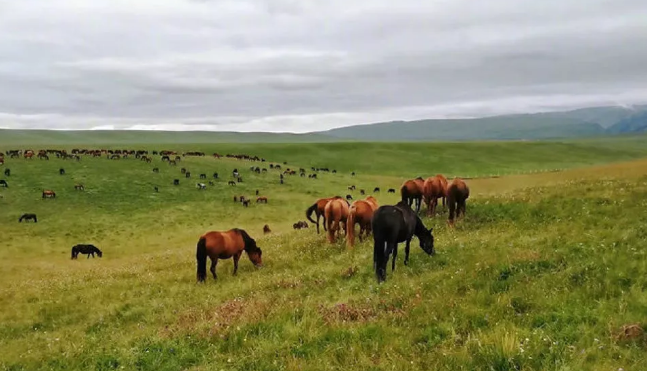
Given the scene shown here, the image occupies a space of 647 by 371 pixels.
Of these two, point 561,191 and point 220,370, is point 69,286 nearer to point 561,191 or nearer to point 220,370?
point 220,370

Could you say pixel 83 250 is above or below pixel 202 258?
below

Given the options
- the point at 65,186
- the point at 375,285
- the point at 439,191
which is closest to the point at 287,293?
the point at 375,285

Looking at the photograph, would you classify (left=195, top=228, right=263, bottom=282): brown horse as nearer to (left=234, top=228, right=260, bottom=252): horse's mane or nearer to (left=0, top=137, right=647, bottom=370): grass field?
(left=234, top=228, right=260, bottom=252): horse's mane

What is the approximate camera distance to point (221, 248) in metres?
18.3

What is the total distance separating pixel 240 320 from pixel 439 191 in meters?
18.4

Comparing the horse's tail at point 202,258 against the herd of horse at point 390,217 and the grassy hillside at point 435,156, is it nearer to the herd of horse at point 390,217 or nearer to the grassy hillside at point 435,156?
the herd of horse at point 390,217

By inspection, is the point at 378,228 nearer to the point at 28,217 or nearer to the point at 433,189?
the point at 433,189

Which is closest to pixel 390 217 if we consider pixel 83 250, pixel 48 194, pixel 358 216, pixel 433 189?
pixel 358 216

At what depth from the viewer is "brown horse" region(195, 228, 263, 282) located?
17.8 meters

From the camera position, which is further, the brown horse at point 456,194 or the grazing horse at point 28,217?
the grazing horse at point 28,217

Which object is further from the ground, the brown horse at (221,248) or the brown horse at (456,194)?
the brown horse at (456,194)

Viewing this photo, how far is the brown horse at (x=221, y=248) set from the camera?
58.2ft

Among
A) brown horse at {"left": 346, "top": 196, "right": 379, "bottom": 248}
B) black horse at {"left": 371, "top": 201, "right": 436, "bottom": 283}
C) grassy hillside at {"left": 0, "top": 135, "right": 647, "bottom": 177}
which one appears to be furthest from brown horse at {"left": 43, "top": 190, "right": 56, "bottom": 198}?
grassy hillside at {"left": 0, "top": 135, "right": 647, "bottom": 177}

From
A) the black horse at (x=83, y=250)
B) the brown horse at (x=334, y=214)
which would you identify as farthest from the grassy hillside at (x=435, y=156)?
the brown horse at (x=334, y=214)
